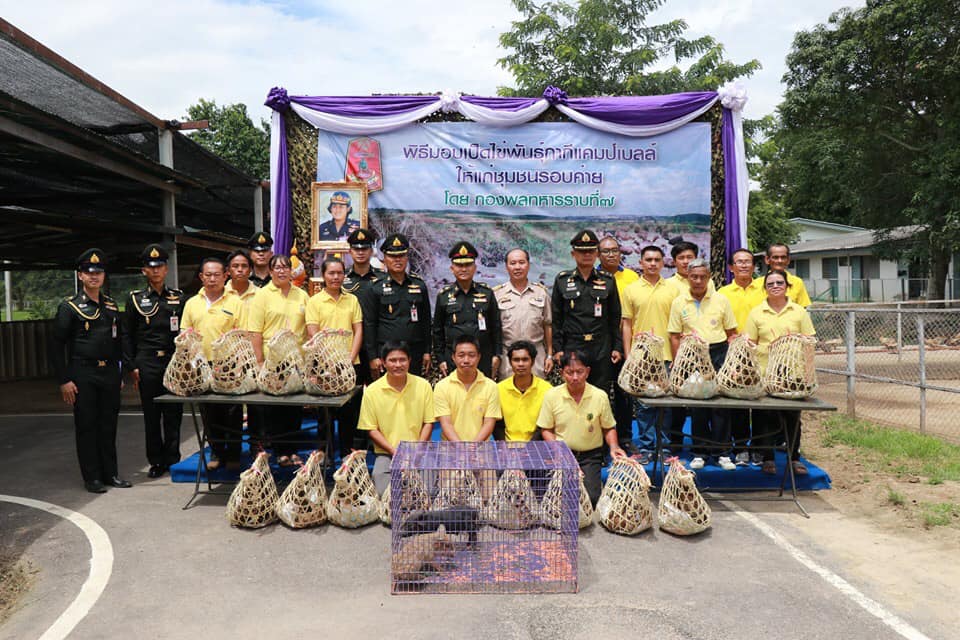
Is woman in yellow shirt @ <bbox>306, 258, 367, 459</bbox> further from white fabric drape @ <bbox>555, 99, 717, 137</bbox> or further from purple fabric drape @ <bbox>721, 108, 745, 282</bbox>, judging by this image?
purple fabric drape @ <bbox>721, 108, 745, 282</bbox>

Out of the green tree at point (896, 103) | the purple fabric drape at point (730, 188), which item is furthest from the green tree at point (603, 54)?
the purple fabric drape at point (730, 188)

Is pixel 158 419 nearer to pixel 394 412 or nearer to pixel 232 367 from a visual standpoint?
pixel 232 367

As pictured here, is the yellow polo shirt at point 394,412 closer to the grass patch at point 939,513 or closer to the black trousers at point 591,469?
the black trousers at point 591,469

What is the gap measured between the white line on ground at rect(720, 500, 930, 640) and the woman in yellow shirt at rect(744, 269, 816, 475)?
0.82 metres

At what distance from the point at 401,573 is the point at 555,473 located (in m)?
1.03

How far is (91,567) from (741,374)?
4294mm

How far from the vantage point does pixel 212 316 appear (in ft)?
18.5

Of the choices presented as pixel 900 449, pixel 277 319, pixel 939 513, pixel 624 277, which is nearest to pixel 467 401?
pixel 277 319

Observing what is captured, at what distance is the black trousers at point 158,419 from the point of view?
5.76 metres

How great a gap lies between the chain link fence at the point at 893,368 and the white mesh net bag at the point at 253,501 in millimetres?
6196

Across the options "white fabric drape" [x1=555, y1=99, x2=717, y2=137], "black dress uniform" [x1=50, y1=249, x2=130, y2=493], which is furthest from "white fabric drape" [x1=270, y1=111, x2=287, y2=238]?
"white fabric drape" [x1=555, y1=99, x2=717, y2=137]

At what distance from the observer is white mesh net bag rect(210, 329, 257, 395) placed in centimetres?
492

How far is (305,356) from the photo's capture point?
490 centimetres

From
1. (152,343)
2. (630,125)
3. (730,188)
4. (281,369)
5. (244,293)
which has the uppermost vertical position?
(630,125)
